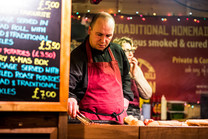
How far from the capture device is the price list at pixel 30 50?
1.78 m

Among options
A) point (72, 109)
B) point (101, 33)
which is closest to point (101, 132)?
point (72, 109)

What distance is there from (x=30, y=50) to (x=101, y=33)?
1148mm

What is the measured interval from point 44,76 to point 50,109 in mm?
238

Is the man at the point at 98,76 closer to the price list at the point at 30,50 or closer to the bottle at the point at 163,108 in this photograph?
the price list at the point at 30,50

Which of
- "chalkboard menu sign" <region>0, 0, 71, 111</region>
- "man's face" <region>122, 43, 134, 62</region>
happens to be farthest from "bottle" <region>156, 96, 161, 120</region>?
"chalkboard menu sign" <region>0, 0, 71, 111</region>

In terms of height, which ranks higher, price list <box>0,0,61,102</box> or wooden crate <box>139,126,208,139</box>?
price list <box>0,0,61,102</box>

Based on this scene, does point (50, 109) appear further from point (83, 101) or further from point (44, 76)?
point (83, 101)

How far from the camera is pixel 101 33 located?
282 cm

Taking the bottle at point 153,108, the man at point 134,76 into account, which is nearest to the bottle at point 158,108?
the bottle at point 153,108

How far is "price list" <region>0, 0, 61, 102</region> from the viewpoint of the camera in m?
1.78

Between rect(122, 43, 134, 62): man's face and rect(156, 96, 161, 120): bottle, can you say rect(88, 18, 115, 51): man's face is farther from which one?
rect(156, 96, 161, 120): bottle

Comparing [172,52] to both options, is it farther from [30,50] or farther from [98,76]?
[30,50]

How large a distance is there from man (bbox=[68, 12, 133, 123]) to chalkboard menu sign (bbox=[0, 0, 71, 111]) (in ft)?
2.68

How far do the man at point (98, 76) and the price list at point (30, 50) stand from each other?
82 centimetres
